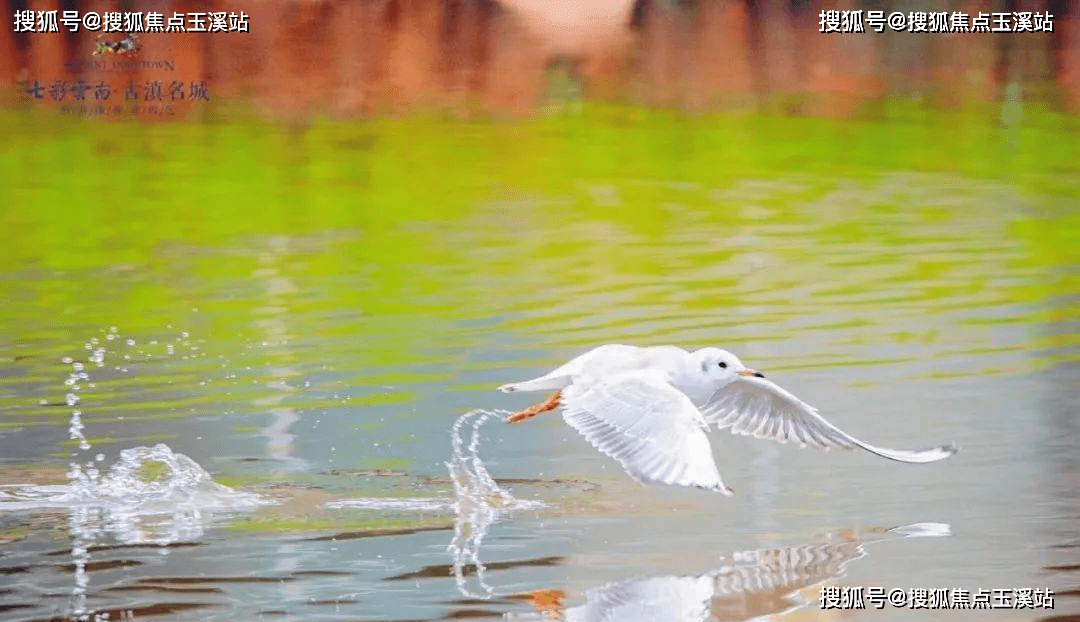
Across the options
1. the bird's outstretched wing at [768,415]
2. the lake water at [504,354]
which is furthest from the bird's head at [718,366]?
the lake water at [504,354]

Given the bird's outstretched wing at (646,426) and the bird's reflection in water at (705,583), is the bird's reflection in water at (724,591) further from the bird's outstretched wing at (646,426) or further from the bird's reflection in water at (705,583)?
the bird's outstretched wing at (646,426)

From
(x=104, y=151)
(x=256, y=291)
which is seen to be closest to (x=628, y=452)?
(x=256, y=291)

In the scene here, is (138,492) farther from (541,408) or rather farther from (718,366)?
(718,366)

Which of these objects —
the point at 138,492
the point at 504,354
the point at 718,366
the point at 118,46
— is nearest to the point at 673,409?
the point at 718,366

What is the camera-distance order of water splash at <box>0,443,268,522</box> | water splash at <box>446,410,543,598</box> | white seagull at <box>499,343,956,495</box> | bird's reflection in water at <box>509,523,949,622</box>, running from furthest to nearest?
water splash at <box>0,443,268,522</box> < water splash at <box>446,410,543,598</box> < white seagull at <box>499,343,956,495</box> < bird's reflection in water at <box>509,523,949,622</box>

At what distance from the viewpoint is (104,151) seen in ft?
81.2

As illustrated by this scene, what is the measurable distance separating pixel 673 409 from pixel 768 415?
1.42 metres

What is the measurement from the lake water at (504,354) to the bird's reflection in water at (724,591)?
2cm

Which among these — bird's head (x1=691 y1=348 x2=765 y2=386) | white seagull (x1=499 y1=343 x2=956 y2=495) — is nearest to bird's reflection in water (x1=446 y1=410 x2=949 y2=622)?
white seagull (x1=499 y1=343 x2=956 y2=495)

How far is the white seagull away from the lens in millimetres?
7934

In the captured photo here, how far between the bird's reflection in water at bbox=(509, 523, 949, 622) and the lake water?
0.02 m

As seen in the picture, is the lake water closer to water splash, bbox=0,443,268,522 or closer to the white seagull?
water splash, bbox=0,443,268,522

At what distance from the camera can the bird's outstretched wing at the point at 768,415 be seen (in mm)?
9297

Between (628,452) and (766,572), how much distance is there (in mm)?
711
